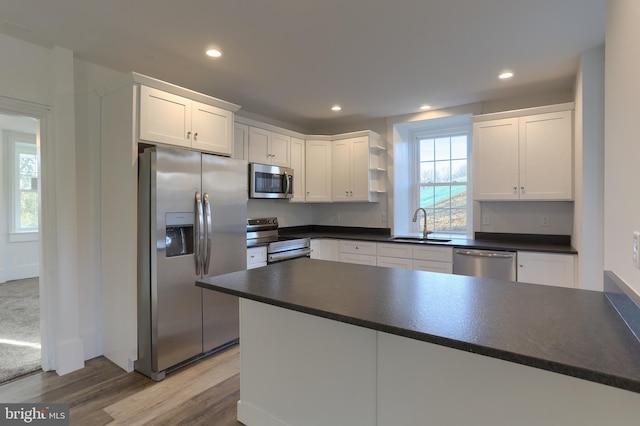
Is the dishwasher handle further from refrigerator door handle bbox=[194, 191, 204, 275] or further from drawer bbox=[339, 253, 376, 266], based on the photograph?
refrigerator door handle bbox=[194, 191, 204, 275]

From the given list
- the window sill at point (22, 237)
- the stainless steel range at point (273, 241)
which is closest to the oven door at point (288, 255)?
the stainless steel range at point (273, 241)

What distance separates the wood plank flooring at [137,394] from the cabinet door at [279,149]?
94.9 inches

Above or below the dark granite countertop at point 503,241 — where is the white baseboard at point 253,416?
below

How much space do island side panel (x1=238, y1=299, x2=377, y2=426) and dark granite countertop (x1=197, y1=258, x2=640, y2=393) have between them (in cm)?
21

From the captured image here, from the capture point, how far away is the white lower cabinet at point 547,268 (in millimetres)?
3041

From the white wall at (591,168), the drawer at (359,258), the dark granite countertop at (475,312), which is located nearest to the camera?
the dark granite countertop at (475,312)

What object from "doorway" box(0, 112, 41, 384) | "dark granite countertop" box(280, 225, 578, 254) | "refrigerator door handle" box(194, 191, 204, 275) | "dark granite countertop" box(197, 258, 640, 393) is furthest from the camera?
"doorway" box(0, 112, 41, 384)

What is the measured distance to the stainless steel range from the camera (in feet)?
12.2

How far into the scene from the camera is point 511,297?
4.83 ft

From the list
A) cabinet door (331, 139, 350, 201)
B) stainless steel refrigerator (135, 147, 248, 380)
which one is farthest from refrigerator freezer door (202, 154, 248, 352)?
cabinet door (331, 139, 350, 201)

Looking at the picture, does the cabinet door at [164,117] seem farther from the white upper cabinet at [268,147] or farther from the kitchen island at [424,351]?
the kitchen island at [424,351]

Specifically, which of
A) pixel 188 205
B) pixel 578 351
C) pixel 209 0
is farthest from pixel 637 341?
pixel 188 205

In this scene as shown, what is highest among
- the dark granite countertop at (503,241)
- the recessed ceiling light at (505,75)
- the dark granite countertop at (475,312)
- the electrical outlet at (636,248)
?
the recessed ceiling light at (505,75)

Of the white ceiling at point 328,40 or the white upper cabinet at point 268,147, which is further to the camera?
the white upper cabinet at point 268,147
